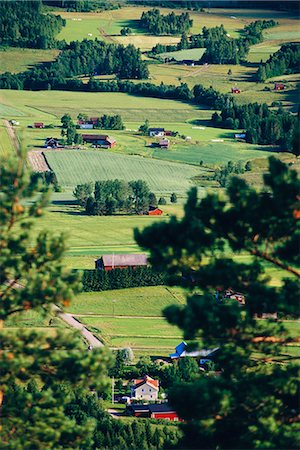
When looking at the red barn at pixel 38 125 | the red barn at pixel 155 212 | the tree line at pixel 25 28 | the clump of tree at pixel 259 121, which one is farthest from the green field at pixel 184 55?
the red barn at pixel 155 212

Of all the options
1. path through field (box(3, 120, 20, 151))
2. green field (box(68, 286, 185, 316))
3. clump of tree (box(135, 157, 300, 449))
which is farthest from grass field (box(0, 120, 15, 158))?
clump of tree (box(135, 157, 300, 449))

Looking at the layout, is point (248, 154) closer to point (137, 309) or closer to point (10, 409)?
point (137, 309)

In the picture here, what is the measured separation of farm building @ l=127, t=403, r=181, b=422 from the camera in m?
53.9

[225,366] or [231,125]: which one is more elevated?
[225,366]

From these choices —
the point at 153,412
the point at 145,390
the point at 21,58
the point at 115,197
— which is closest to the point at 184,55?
the point at 21,58

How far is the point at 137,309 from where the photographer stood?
70.1 m

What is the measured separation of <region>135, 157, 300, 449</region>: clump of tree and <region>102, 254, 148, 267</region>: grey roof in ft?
183

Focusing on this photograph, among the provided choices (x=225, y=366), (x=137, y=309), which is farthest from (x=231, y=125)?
(x=225, y=366)

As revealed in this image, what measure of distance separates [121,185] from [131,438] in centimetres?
5598

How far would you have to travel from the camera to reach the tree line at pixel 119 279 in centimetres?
7369

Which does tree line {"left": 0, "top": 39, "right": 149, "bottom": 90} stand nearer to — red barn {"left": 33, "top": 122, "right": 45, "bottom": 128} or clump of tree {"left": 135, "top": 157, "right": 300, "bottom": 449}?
red barn {"left": 33, "top": 122, "right": 45, "bottom": 128}

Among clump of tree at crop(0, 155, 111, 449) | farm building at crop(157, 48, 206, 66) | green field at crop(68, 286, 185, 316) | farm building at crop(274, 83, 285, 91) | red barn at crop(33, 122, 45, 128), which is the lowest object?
farm building at crop(157, 48, 206, 66)

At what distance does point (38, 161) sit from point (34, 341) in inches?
3802

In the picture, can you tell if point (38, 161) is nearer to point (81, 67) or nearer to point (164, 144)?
point (164, 144)
